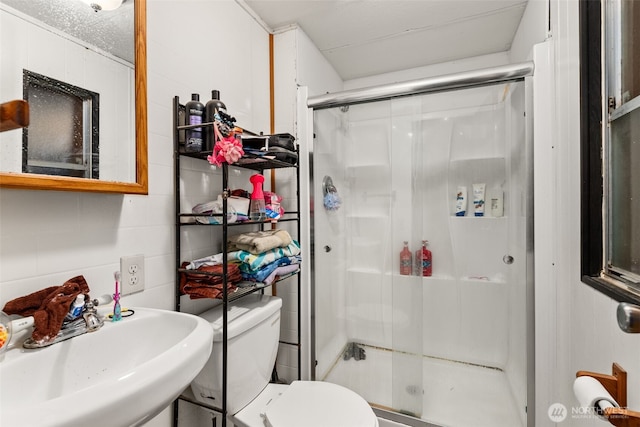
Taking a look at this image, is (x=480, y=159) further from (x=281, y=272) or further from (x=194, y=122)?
(x=194, y=122)

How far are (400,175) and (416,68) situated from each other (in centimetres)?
108

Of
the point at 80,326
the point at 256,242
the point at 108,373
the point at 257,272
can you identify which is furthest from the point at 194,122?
the point at 108,373

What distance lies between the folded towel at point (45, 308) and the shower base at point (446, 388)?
1461mm

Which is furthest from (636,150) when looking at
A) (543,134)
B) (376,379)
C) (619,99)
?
(376,379)

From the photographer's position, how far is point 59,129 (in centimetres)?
73

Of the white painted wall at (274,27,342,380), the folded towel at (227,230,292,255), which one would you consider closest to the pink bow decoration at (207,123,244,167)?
the folded towel at (227,230,292,255)

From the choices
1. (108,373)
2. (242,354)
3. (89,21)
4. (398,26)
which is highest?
(398,26)

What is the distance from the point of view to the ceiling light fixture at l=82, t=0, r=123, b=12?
32.1 inches

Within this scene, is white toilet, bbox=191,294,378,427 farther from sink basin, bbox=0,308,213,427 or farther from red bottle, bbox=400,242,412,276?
red bottle, bbox=400,242,412,276

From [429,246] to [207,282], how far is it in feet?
4.09

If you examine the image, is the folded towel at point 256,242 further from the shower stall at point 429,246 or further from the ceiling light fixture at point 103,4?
the ceiling light fixture at point 103,4

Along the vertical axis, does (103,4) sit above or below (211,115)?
above

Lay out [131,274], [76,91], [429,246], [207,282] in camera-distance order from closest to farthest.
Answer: [76,91], [131,274], [207,282], [429,246]

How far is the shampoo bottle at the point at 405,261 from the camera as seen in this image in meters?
1.65
